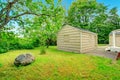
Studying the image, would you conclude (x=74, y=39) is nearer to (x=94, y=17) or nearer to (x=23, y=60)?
(x=23, y=60)

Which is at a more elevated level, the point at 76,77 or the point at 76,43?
the point at 76,43

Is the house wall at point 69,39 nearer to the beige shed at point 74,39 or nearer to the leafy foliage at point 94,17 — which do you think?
the beige shed at point 74,39

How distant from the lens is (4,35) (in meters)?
7.63

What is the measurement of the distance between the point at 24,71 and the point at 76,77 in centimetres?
331

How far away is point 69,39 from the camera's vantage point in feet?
53.9

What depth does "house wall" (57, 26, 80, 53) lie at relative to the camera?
49.6 ft

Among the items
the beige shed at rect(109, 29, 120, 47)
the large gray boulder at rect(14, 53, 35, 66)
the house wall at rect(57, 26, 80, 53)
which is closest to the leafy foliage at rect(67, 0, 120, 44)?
the beige shed at rect(109, 29, 120, 47)

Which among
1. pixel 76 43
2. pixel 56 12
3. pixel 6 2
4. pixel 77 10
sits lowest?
pixel 76 43

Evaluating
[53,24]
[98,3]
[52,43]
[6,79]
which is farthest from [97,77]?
[98,3]

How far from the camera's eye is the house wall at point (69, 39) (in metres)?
15.1

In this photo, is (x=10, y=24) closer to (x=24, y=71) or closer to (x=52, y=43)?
(x=24, y=71)

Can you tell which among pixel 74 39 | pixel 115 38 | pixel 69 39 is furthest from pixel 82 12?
pixel 74 39

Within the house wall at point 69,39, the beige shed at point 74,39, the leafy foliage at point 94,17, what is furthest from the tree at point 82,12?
the beige shed at point 74,39

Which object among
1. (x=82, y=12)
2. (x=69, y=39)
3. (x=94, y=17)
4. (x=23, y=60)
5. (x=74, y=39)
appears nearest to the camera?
(x=23, y=60)
